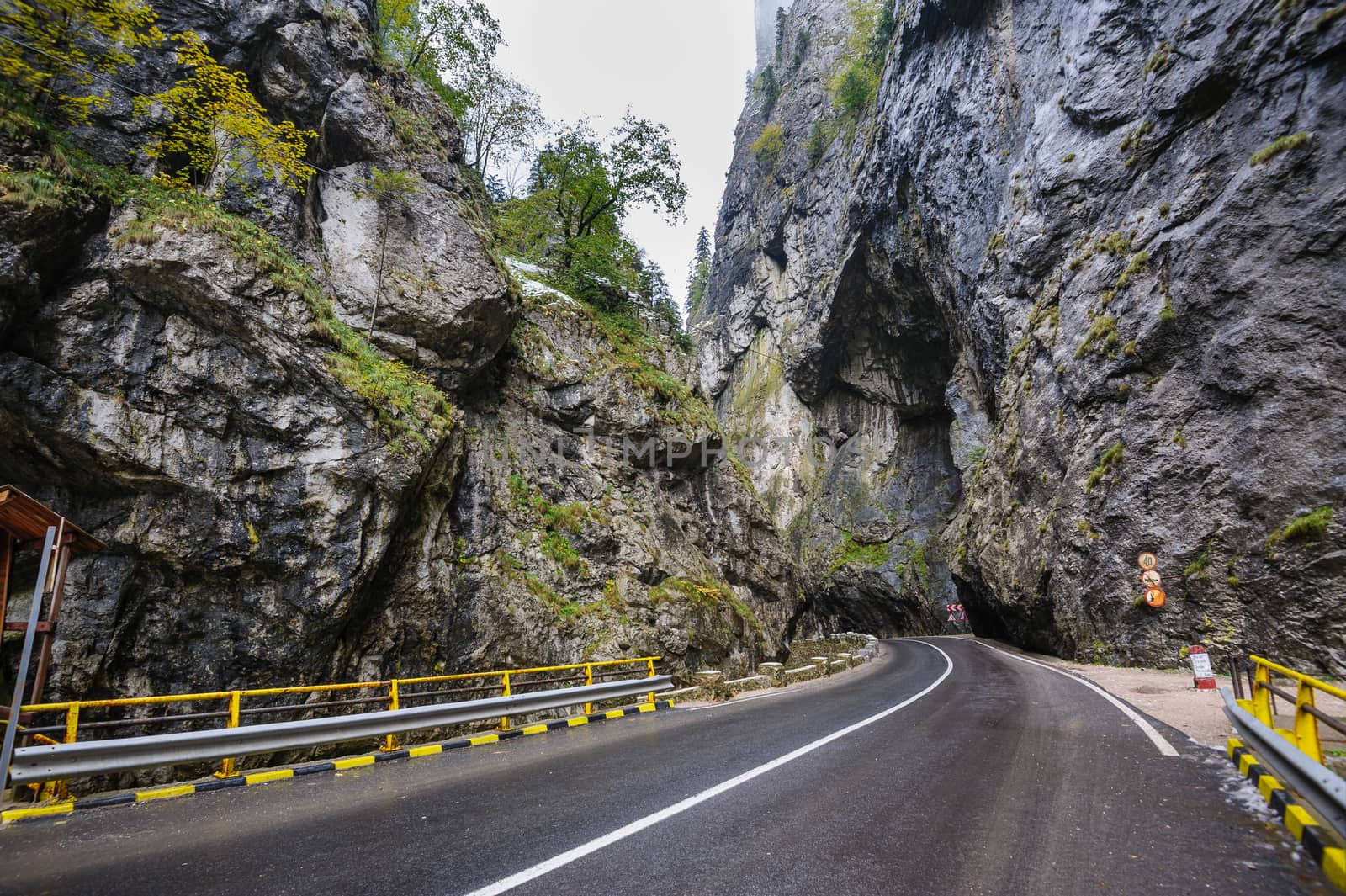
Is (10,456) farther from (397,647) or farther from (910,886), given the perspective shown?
(910,886)

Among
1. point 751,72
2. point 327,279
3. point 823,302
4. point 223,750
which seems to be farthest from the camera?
point 751,72

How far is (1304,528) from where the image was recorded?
11.9 metres

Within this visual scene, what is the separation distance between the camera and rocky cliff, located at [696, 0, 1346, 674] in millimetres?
12680

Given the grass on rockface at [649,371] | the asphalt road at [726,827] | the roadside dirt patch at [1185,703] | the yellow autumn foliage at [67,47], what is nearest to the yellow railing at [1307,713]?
the asphalt road at [726,827]

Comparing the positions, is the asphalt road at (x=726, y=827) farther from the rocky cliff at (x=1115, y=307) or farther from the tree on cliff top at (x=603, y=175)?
the tree on cliff top at (x=603, y=175)

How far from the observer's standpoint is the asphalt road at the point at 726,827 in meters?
3.42

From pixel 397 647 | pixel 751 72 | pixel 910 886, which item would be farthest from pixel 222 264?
pixel 751 72

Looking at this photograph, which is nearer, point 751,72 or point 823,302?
point 823,302

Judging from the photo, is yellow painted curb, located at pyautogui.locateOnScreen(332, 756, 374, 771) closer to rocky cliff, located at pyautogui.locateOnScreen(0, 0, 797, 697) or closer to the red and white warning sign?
rocky cliff, located at pyautogui.locateOnScreen(0, 0, 797, 697)

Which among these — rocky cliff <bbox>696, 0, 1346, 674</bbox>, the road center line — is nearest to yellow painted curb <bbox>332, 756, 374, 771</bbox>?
the road center line

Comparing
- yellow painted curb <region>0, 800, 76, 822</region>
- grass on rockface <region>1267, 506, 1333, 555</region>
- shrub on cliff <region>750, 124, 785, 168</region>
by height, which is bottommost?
yellow painted curb <region>0, 800, 76, 822</region>

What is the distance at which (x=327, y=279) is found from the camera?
14523 mm

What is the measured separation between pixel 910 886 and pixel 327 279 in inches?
658

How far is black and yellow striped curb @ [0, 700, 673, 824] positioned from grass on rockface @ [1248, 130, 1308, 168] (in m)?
20.0
